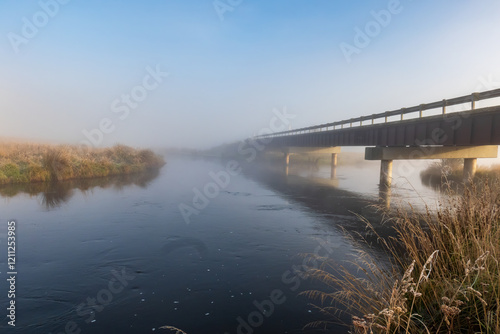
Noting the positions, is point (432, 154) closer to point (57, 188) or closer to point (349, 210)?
point (349, 210)

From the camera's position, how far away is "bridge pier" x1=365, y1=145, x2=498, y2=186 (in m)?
22.3

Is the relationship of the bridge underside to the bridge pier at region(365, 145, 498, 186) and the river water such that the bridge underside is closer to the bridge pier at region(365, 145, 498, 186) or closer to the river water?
the bridge pier at region(365, 145, 498, 186)

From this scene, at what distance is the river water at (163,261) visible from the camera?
5547 millimetres

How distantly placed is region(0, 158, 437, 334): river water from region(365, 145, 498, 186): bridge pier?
1122 centimetres

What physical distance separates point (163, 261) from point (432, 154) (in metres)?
24.4

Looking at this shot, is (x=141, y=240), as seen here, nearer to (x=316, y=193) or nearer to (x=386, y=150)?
(x=316, y=193)

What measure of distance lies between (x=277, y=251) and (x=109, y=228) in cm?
663

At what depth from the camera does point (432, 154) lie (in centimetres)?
2455

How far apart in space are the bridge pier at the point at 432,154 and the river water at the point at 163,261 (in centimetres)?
1122

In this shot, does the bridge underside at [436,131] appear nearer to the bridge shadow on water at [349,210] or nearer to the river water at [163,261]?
the bridge shadow on water at [349,210]

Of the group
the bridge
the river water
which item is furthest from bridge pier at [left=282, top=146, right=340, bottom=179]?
the river water

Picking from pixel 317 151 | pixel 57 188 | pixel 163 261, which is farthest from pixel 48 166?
pixel 317 151

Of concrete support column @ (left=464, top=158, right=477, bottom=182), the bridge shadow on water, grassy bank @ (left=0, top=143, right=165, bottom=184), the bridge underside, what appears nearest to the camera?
the bridge shadow on water

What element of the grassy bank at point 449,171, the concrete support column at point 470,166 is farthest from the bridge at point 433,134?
the grassy bank at point 449,171
